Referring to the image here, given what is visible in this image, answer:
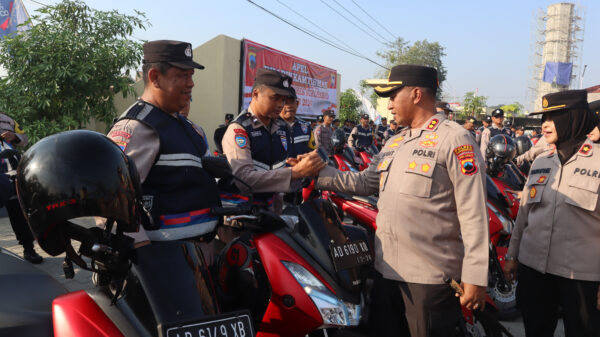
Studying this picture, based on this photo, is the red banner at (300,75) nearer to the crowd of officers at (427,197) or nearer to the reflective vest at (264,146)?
the reflective vest at (264,146)

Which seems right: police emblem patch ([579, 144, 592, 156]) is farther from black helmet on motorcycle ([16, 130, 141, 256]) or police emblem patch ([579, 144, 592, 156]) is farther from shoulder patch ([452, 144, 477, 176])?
black helmet on motorcycle ([16, 130, 141, 256])

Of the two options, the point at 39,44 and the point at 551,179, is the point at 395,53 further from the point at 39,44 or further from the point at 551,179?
the point at 551,179

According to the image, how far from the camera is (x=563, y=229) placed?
2.38m

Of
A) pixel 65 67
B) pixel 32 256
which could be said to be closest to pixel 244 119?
pixel 32 256

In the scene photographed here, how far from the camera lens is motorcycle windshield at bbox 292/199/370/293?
6.51ft

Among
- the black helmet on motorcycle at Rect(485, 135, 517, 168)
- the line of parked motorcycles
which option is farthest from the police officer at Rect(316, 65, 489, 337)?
the black helmet on motorcycle at Rect(485, 135, 517, 168)

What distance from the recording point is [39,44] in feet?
24.4

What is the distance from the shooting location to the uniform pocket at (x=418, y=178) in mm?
1966

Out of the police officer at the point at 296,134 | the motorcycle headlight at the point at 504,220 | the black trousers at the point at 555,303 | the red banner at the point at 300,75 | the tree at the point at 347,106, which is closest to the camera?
the black trousers at the point at 555,303

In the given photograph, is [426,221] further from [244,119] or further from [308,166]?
[244,119]

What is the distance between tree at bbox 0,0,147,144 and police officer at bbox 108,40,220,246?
241 inches

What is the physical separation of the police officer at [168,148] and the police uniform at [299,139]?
1445 millimetres

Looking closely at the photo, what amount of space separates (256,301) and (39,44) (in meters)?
7.23

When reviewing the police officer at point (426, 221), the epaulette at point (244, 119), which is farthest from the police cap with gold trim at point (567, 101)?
the epaulette at point (244, 119)
